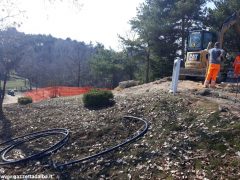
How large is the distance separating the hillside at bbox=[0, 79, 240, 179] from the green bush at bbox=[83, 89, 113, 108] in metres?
0.88

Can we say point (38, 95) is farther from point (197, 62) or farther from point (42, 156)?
point (42, 156)

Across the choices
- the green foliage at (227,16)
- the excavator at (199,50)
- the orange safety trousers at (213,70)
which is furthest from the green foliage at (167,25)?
the orange safety trousers at (213,70)

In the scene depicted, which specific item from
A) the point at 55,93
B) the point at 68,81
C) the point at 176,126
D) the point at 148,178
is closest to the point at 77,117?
the point at 176,126

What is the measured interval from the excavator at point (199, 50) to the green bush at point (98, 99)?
5805 millimetres

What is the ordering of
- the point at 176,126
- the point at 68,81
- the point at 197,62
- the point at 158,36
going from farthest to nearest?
the point at 68,81
the point at 158,36
the point at 197,62
the point at 176,126

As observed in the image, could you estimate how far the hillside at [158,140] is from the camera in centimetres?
741

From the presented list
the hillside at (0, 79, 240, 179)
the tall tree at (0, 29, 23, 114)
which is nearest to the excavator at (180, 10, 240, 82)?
the hillside at (0, 79, 240, 179)

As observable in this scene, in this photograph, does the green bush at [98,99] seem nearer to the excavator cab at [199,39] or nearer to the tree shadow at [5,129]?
the tree shadow at [5,129]

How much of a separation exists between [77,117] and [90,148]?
11.2 ft

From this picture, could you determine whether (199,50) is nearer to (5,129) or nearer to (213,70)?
(213,70)

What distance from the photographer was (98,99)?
45.3ft

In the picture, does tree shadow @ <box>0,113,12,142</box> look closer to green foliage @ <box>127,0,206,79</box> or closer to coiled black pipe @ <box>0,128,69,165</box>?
coiled black pipe @ <box>0,128,69,165</box>

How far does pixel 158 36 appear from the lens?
30.7m

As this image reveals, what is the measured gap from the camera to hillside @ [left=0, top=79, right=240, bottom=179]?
7.41 meters
